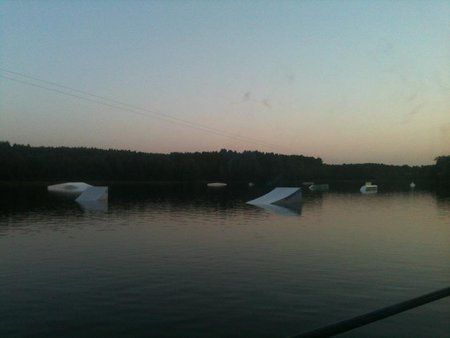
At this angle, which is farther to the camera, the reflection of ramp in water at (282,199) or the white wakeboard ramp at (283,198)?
the white wakeboard ramp at (283,198)

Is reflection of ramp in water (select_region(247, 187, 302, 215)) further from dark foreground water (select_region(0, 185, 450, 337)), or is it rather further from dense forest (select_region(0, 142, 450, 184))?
dense forest (select_region(0, 142, 450, 184))

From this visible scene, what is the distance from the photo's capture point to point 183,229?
3572 cm

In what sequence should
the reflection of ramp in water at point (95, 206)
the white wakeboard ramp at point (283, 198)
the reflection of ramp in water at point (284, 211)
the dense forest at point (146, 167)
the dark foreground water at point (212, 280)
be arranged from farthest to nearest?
1. the dense forest at point (146, 167)
2. the white wakeboard ramp at point (283, 198)
3. the reflection of ramp in water at point (95, 206)
4. the reflection of ramp in water at point (284, 211)
5. the dark foreground water at point (212, 280)

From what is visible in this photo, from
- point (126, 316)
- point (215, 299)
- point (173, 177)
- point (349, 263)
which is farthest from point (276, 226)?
point (173, 177)

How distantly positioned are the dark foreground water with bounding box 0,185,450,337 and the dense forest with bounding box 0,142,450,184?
119872 mm

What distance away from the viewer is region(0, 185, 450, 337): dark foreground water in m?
12.8

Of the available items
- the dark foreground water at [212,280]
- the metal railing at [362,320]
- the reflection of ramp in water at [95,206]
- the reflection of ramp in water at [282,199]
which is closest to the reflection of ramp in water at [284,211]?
the reflection of ramp in water at [282,199]

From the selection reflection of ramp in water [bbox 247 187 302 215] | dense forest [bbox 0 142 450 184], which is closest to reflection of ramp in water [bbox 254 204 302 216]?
reflection of ramp in water [bbox 247 187 302 215]

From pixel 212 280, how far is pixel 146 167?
158 meters

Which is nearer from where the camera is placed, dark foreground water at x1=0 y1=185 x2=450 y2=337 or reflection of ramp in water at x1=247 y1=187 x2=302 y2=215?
dark foreground water at x1=0 y1=185 x2=450 y2=337

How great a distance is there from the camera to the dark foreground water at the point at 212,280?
41.9ft

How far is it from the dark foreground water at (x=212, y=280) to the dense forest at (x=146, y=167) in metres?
120

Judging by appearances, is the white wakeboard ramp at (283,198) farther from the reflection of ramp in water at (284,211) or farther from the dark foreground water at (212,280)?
the dark foreground water at (212,280)

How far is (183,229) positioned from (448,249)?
18428 mm
